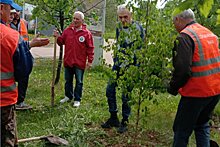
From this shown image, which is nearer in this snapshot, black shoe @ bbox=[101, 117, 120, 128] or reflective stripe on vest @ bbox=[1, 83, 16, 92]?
reflective stripe on vest @ bbox=[1, 83, 16, 92]

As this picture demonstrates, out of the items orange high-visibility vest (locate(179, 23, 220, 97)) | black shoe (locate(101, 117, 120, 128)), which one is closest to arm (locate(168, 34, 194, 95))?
orange high-visibility vest (locate(179, 23, 220, 97))

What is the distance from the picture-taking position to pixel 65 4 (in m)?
7.94

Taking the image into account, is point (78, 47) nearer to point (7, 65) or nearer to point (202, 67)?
point (202, 67)

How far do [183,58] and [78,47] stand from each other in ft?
10.7

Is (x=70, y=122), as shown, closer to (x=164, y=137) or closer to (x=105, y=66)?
(x=105, y=66)

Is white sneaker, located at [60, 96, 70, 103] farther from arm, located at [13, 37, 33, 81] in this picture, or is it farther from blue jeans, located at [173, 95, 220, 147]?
arm, located at [13, 37, 33, 81]

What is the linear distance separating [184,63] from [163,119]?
2.87 meters

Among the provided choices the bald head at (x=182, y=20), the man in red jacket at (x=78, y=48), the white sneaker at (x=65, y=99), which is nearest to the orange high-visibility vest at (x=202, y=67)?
the bald head at (x=182, y=20)

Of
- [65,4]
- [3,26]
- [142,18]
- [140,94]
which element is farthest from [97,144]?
[65,4]

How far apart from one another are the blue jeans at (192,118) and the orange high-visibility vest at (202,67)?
0.09 metres

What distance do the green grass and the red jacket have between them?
1.74 ft

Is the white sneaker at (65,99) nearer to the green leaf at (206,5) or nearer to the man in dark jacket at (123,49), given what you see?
the man in dark jacket at (123,49)

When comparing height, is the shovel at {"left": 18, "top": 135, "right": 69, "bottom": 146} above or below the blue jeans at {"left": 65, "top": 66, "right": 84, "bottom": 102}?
below

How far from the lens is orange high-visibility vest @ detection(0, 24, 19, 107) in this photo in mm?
3018
